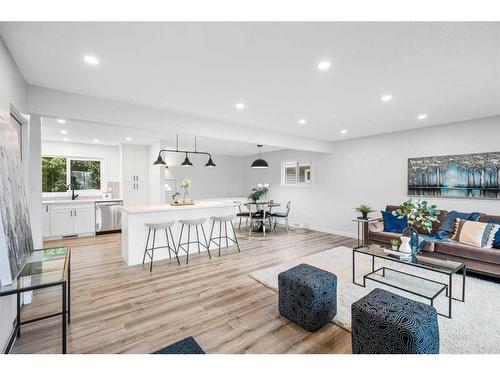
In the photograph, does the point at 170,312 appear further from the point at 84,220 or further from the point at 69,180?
the point at 69,180

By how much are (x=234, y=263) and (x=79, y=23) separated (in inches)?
142

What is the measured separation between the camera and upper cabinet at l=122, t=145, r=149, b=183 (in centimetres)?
681

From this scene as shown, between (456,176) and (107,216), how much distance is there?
815 centimetres

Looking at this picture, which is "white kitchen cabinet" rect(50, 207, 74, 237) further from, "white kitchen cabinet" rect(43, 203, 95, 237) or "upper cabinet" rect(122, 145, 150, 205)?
"upper cabinet" rect(122, 145, 150, 205)

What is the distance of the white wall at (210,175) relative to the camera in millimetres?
8195

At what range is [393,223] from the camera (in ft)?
15.3

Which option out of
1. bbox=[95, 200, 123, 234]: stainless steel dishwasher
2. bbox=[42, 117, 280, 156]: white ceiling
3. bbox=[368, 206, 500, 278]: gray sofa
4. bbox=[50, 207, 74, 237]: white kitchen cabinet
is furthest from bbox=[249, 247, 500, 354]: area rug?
bbox=[50, 207, 74, 237]: white kitchen cabinet

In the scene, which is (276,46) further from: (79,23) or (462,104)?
(462,104)

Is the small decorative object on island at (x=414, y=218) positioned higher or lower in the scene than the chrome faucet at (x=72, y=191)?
lower

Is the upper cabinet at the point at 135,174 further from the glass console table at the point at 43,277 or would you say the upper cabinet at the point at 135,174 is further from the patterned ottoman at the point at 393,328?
the patterned ottoman at the point at 393,328

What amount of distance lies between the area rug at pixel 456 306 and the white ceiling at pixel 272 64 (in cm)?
255

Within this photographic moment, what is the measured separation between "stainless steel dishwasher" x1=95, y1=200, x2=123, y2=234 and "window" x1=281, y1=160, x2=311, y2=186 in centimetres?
518

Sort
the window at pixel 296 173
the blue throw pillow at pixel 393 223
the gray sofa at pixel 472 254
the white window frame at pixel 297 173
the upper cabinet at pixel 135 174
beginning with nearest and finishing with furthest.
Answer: the gray sofa at pixel 472 254 → the blue throw pillow at pixel 393 223 → the upper cabinet at pixel 135 174 → the white window frame at pixel 297 173 → the window at pixel 296 173

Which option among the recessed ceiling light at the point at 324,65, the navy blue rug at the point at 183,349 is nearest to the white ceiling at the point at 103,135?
the recessed ceiling light at the point at 324,65
